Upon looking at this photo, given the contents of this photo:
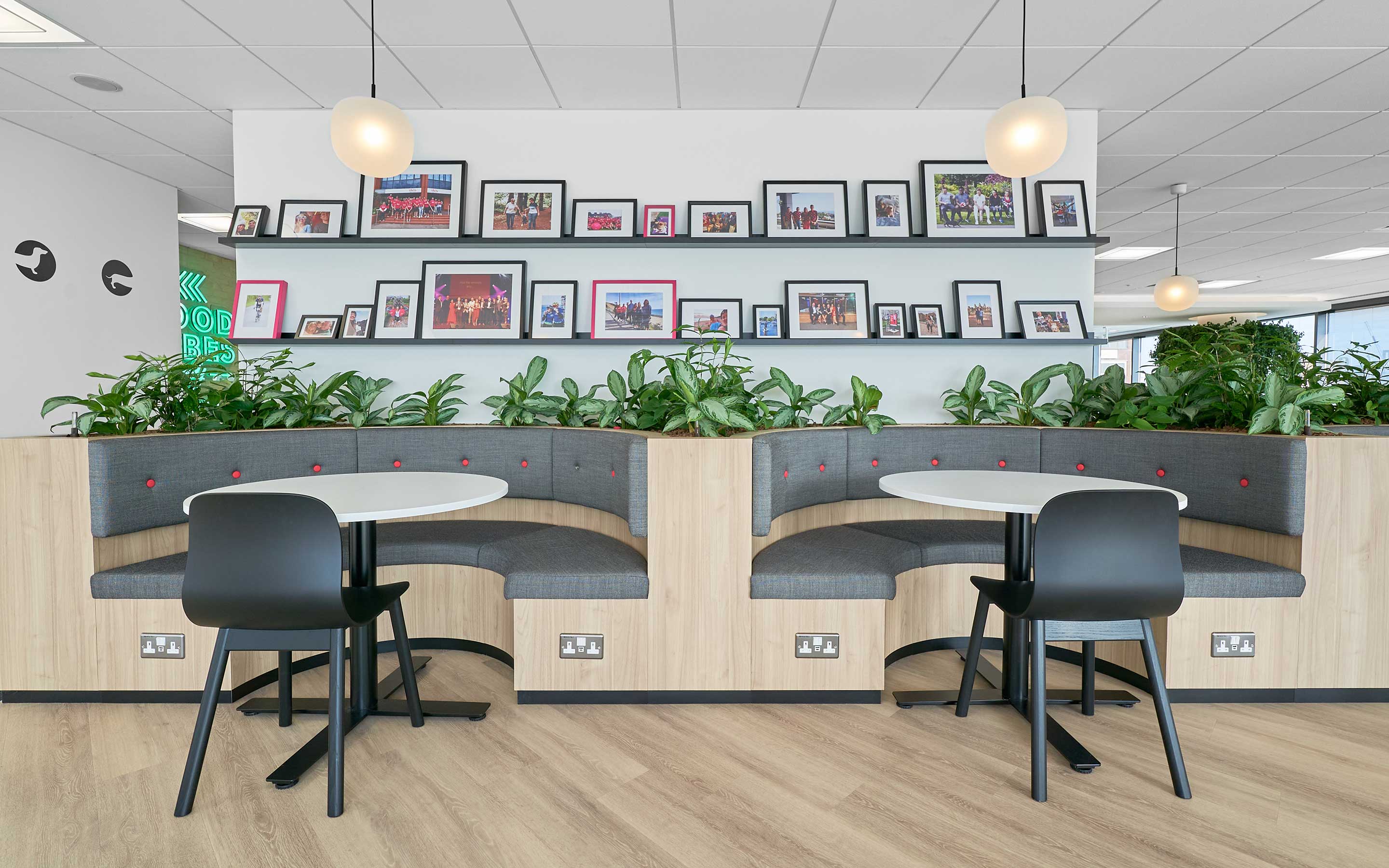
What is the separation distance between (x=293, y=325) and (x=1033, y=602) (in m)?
4.26

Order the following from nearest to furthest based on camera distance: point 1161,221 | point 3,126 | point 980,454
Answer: point 980,454, point 3,126, point 1161,221

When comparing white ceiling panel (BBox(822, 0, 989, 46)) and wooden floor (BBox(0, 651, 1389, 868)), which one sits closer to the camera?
wooden floor (BBox(0, 651, 1389, 868))

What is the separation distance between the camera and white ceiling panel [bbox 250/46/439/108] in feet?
11.3

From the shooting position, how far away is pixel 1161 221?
6.69 m

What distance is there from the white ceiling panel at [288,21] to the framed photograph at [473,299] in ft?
4.05

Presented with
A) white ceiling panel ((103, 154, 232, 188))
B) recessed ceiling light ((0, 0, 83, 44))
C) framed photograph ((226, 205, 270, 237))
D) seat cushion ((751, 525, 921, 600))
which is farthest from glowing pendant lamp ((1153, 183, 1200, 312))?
white ceiling panel ((103, 154, 232, 188))

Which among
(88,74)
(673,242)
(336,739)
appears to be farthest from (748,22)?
(88,74)

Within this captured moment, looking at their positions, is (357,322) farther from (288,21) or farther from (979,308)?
(979,308)

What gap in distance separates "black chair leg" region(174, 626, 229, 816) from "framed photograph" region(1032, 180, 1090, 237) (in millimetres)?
4409

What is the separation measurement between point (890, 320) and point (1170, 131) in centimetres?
240

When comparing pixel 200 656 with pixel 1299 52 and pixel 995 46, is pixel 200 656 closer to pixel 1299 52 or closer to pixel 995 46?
pixel 995 46

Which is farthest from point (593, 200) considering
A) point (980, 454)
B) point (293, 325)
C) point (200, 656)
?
point (200, 656)

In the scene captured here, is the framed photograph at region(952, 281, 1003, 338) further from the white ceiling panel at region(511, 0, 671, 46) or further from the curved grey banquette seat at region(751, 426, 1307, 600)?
the white ceiling panel at region(511, 0, 671, 46)

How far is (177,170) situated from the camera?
5.12m
